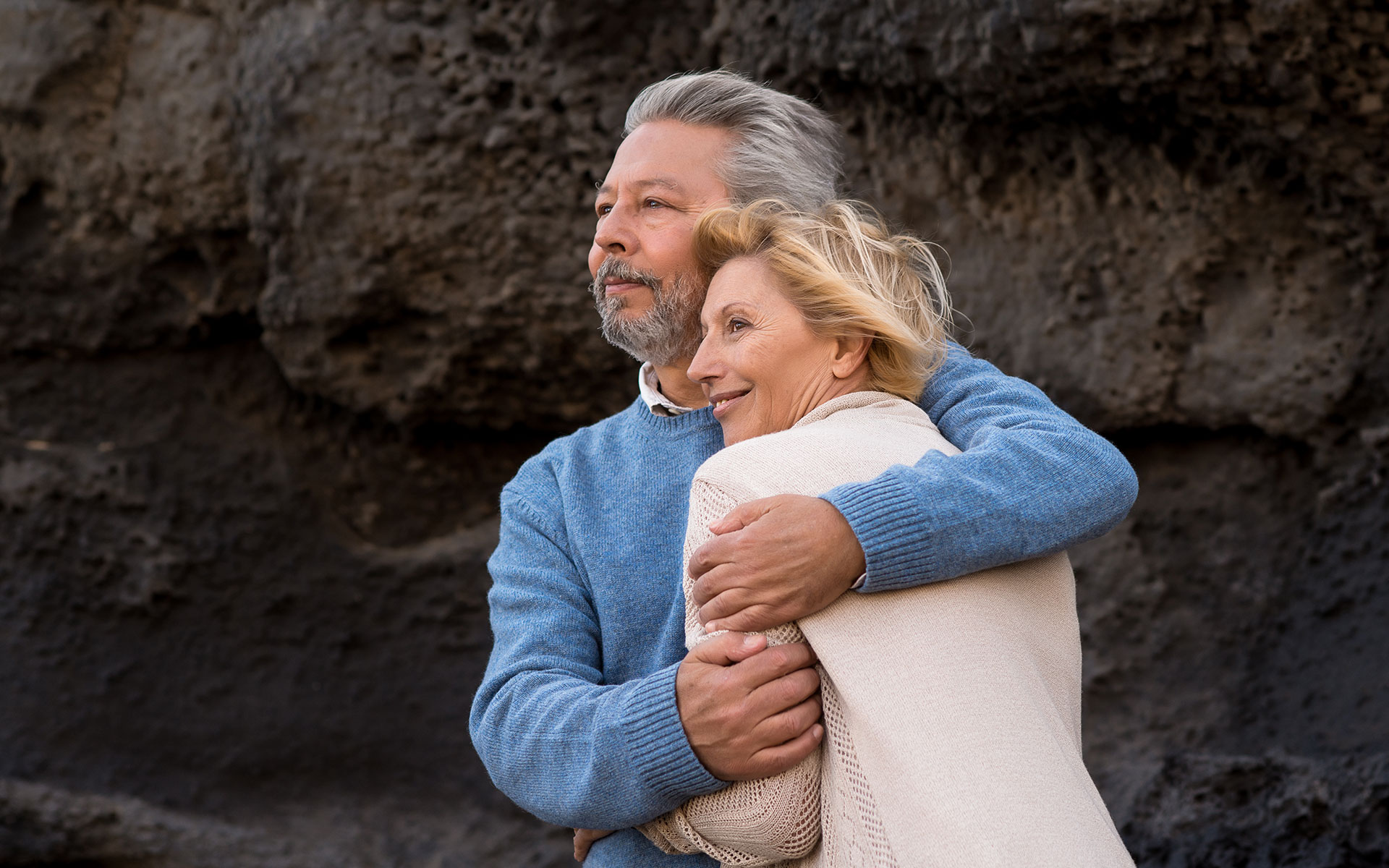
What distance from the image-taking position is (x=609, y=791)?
1.47 meters

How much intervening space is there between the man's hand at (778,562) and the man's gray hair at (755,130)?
2.19 feet

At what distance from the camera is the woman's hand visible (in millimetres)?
1710

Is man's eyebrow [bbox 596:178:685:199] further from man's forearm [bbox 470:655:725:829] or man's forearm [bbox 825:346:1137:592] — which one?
man's forearm [bbox 470:655:725:829]

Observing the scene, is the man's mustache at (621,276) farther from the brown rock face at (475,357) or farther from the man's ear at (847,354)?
the brown rock face at (475,357)

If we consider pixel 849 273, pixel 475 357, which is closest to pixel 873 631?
pixel 849 273

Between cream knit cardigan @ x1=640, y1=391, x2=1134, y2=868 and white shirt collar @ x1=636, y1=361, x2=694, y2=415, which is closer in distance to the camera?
cream knit cardigan @ x1=640, y1=391, x2=1134, y2=868

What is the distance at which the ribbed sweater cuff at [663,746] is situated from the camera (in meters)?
1.41

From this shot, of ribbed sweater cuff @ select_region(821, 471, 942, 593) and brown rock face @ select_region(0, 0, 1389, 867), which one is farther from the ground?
ribbed sweater cuff @ select_region(821, 471, 942, 593)

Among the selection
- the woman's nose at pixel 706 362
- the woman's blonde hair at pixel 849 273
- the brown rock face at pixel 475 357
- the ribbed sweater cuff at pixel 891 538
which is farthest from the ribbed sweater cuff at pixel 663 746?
the brown rock face at pixel 475 357

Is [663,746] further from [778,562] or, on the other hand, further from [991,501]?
[991,501]

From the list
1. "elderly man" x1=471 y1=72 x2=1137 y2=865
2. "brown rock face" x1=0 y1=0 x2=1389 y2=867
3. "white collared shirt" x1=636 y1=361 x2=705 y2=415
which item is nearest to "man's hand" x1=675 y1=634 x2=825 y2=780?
"elderly man" x1=471 y1=72 x2=1137 y2=865

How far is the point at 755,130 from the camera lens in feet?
6.43

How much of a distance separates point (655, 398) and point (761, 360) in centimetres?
38

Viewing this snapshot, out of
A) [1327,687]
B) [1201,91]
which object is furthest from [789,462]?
[1327,687]
